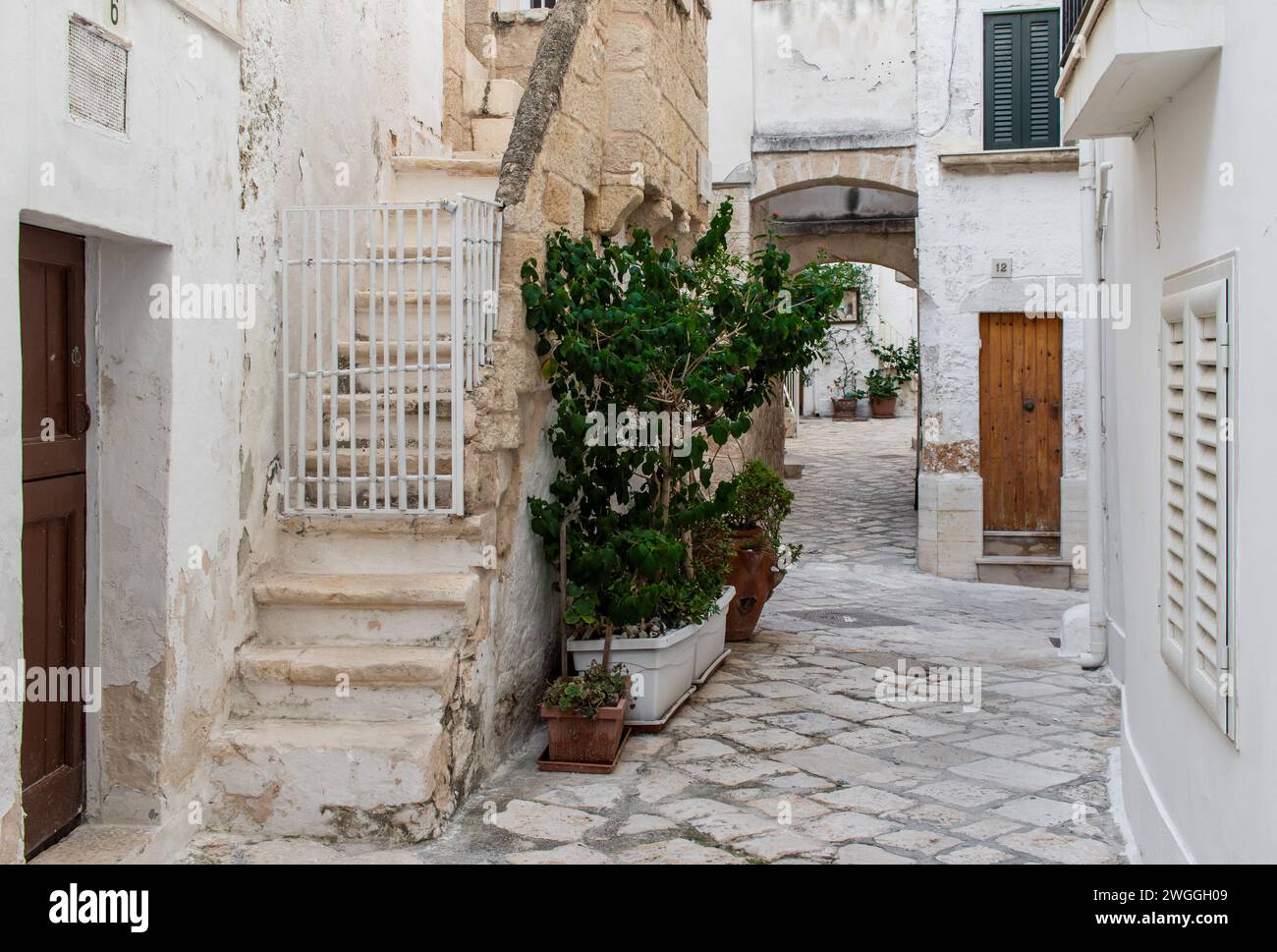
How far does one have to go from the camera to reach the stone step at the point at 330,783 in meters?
4.64

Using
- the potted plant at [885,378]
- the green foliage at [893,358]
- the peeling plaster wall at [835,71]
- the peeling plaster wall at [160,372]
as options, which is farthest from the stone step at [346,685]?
the potted plant at [885,378]

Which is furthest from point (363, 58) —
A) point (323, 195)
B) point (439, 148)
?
point (439, 148)

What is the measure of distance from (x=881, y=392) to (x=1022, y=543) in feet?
51.5

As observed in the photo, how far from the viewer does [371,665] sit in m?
4.95

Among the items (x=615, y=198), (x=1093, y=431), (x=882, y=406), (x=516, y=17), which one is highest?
(x=516, y=17)

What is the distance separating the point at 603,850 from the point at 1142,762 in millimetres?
1980

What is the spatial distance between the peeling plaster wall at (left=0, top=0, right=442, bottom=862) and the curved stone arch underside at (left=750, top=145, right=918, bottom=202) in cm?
847

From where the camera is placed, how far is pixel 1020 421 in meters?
12.0

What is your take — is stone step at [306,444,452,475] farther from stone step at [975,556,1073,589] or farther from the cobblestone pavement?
Result: stone step at [975,556,1073,589]

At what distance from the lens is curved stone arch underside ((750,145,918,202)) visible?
12945 millimetres

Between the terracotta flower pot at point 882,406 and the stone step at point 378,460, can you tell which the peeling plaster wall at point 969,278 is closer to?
the stone step at point 378,460

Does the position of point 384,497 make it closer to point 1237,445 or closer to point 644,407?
point 644,407

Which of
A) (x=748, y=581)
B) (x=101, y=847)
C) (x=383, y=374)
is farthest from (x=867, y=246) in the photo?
(x=101, y=847)

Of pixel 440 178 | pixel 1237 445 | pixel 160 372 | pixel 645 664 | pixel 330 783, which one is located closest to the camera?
pixel 1237 445
